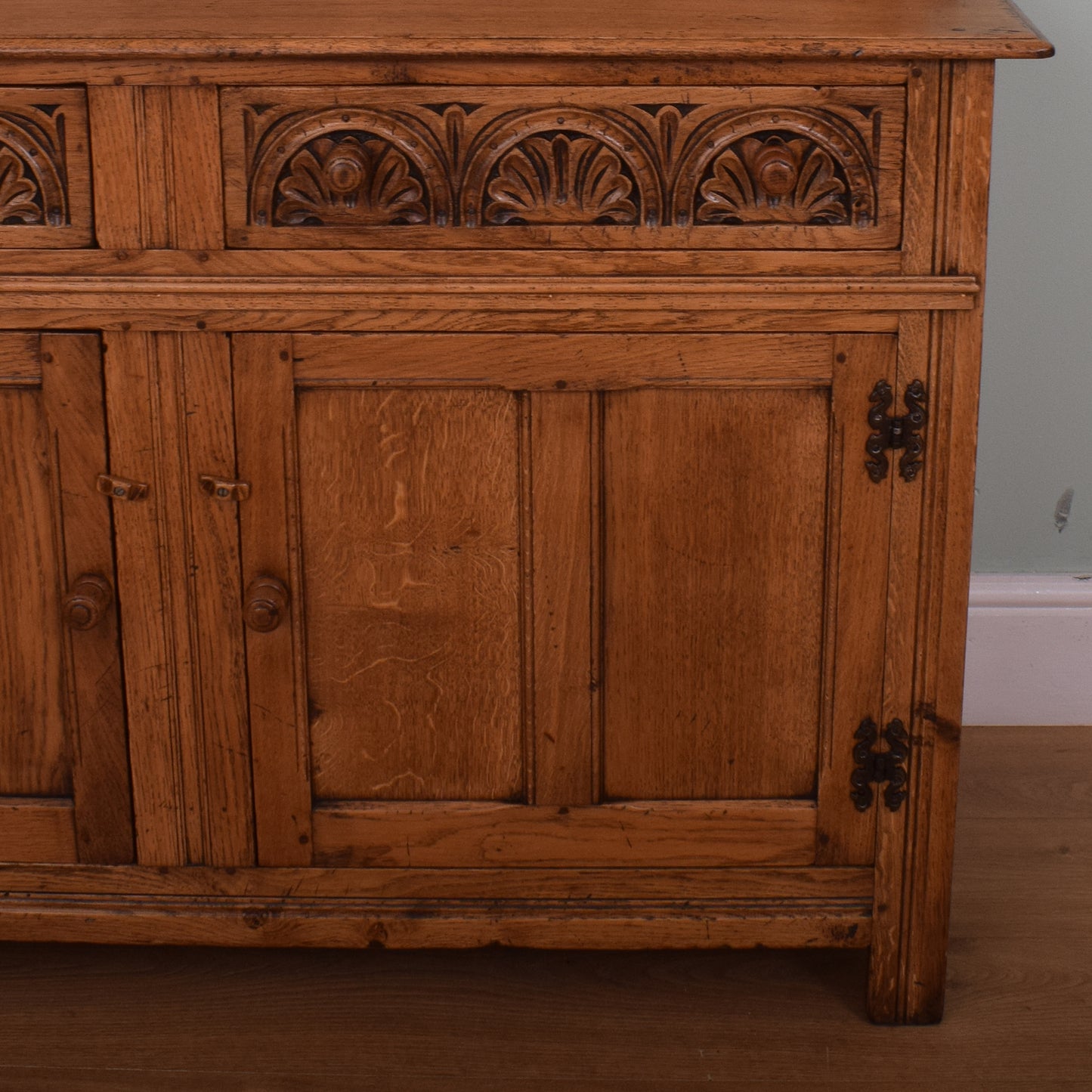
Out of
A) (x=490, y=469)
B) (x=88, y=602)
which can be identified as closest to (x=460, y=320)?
(x=490, y=469)

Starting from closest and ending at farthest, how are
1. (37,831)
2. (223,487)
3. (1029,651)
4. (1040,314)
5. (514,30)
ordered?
(514,30), (223,487), (37,831), (1040,314), (1029,651)

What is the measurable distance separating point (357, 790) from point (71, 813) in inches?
13.0

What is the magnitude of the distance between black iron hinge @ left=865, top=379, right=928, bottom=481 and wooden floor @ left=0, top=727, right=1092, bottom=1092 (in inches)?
26.2

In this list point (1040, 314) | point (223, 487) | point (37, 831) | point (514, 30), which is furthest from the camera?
point (1040, 314)

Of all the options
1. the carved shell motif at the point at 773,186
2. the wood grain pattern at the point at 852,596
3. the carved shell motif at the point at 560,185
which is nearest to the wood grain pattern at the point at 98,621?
the carved shell motif at the point at 560,185

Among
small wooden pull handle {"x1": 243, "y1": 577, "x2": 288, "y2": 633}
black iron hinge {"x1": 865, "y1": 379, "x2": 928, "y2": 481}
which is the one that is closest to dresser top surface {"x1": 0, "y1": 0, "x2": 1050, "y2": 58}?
black iron hinge {"x1": 865, "y1": 379, "x2": 928, "y2": 481}

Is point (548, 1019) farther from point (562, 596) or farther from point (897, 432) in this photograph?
point (897, 432)

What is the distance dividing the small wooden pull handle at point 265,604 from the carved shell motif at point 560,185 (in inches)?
17.8

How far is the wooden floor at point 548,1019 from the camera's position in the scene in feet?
5.31

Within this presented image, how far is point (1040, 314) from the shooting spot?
2.28m

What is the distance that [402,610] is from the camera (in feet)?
5.20

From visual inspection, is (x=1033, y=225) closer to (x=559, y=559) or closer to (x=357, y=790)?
(x=559, y=559)

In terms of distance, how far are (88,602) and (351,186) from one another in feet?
1.72

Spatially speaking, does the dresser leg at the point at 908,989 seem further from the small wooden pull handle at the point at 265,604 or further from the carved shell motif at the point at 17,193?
the carved shell motif at the point at 17,193
